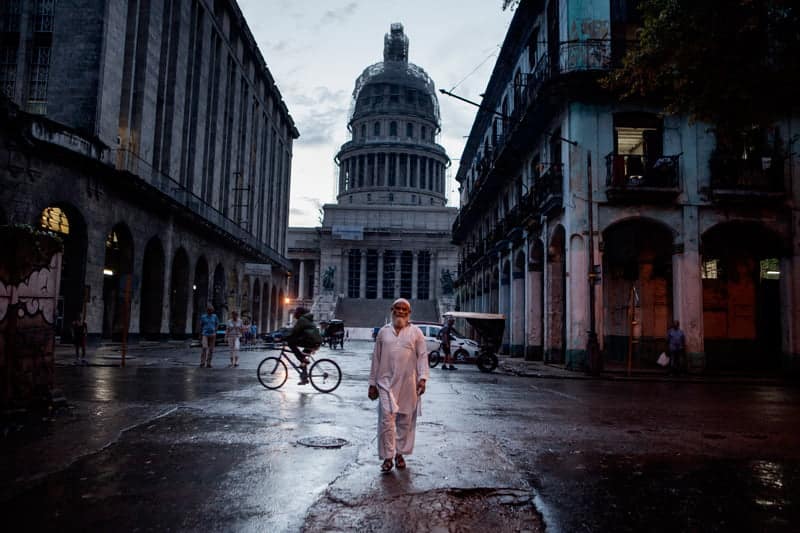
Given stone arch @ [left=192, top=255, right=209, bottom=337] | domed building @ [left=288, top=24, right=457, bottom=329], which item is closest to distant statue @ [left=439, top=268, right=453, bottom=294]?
domed building @ [left=288, top=24, right=457, bottom=329]

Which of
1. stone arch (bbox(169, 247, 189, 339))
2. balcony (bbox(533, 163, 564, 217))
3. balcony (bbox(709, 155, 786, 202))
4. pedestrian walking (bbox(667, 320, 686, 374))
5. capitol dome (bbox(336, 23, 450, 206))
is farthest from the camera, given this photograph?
capitol dome (bbox(336, 23, 450, 206))

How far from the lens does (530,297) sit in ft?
82.6

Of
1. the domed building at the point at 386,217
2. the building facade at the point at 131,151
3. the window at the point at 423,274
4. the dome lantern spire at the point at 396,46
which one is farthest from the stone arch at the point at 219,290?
the dome lantern spire at the point at 396,46

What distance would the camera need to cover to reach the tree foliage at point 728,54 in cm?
912

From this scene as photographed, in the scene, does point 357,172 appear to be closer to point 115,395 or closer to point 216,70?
point 216,70

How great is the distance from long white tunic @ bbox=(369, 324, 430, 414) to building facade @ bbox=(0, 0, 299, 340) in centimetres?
1164

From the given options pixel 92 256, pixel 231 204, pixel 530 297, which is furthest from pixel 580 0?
pixel 231 204

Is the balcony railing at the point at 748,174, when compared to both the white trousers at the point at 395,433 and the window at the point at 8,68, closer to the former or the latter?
the white trousers at the point at 395,433

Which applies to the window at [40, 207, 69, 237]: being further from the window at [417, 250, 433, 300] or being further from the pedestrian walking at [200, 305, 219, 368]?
the window at [417, 250, 433, 300]

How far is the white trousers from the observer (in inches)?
217

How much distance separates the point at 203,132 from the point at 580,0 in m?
23.7

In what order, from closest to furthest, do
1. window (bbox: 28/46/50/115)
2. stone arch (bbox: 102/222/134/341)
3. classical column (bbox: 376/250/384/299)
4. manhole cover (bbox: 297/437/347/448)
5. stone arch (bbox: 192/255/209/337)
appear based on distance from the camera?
manhole cover (bbox: 297/437/347/448) → window (bbox: 28/46/50/115) → stone arch (bbox: 102/222/134/341) → stone arch (bbox: 192/255/209/337) → classical column (bbox: 376/250/384/299)

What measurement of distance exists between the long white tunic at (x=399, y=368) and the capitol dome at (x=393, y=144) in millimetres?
86902

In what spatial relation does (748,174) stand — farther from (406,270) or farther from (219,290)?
(406,270)
